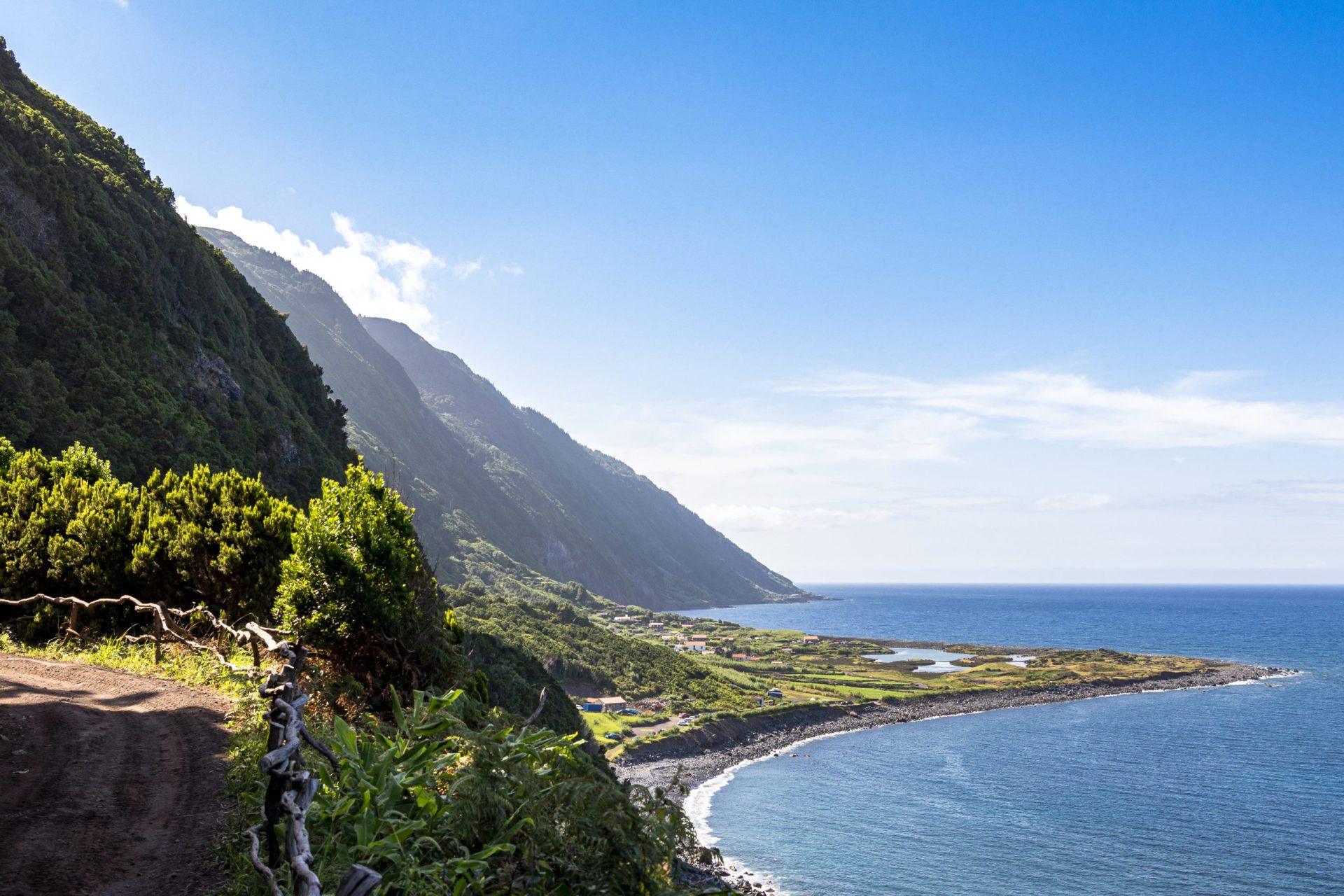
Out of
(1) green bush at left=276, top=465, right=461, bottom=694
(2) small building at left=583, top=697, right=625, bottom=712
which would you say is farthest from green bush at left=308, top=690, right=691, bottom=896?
(2) small building at left=583, top=697, right=625, bottom=712

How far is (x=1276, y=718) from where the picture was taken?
4508 inches

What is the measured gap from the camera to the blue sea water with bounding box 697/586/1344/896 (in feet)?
191

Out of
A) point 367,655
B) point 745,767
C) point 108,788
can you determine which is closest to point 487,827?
point 108,788

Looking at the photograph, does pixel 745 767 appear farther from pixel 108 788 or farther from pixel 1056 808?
pixel 108 788

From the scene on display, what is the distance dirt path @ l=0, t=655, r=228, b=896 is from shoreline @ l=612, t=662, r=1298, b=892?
1902 inches

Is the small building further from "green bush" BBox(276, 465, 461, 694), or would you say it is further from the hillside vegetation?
"green bush" BBox(276, 465, 461, 694)

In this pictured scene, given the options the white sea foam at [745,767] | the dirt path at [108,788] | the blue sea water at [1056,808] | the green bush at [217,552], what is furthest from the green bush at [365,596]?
the blue sea water at [1056,808]

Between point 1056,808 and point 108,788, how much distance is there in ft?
Result: 283

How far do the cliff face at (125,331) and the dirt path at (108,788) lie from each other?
157 ft

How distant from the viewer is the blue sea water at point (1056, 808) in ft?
191

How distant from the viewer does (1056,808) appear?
7562 cm

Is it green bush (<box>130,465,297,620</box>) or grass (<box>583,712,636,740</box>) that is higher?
green bush (<box>130,465,297,620</box>)

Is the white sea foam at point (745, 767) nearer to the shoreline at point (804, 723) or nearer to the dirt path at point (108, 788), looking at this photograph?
the shoreline at point (804, 723)

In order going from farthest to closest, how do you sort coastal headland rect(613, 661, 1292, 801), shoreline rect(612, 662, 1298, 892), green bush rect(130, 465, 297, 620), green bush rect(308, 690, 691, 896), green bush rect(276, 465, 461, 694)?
coastal headland rect(613, 661, 1292, 801), shoreline rect(612, 662, 1298, 892), green bush rect(130, 465, 297, 620), green bush rect(276, 465, 461, 694), green bush rect(308, 690, 691, 896)
